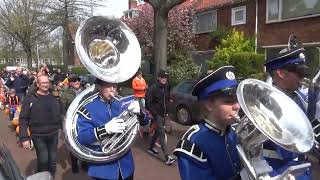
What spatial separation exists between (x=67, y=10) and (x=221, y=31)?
1486cm

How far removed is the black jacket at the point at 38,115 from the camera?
20.7 feet

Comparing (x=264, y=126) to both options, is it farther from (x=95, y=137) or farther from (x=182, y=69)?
(x=182, y=69)

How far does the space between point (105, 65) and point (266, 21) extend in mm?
18107

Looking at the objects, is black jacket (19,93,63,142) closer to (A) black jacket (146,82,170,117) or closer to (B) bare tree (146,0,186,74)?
(A) black jacket (146,82,170,117)

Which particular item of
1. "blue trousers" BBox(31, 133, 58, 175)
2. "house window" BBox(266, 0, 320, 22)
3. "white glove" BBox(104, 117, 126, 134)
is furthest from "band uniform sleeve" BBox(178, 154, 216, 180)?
"house window" BBox(266, 0, 320, 22)

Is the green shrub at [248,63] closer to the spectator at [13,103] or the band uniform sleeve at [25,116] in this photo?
the spectator at [13,103]

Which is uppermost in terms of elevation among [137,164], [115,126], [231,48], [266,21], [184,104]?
[266,21]

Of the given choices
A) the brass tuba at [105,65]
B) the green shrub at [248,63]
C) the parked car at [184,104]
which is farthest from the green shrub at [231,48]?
the brass tuba at [105,65]

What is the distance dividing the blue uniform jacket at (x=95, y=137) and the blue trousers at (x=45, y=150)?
2.24 m

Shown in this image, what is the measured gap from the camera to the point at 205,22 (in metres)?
26.8

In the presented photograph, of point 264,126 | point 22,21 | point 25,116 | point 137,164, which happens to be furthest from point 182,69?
point 22,21

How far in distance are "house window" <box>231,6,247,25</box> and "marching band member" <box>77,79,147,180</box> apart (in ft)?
64.2

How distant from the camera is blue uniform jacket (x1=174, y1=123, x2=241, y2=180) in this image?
2.49m

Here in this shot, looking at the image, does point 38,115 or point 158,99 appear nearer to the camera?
point 38,115
